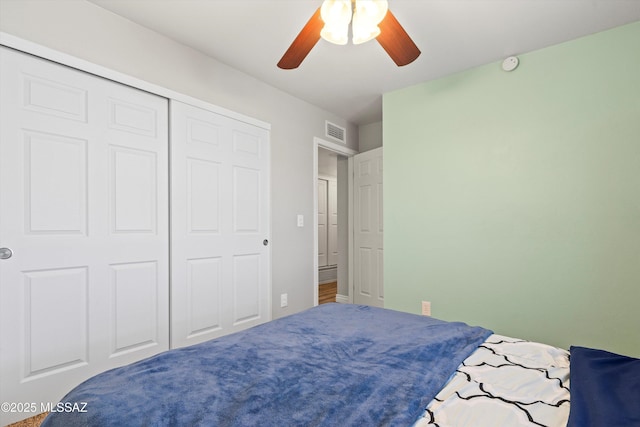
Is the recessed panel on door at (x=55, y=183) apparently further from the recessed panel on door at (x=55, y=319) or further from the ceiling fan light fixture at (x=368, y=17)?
the ceiling fan light fixture at (x=368, y=17)

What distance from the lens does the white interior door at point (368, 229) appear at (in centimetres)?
400

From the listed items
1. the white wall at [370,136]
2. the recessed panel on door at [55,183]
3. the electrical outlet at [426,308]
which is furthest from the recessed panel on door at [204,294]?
the white wall at [370,136]

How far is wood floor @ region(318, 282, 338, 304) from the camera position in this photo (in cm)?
465

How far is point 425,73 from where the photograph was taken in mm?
2947

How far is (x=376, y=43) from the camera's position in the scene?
2.45 m

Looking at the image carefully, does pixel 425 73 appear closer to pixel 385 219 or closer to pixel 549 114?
pixel 549 114

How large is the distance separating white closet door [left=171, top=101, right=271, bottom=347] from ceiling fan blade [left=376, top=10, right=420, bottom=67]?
1.57 metres

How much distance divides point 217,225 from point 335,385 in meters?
2.01

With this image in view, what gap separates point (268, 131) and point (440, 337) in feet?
7.95

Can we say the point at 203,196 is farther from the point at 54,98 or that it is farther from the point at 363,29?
the point at 363,29

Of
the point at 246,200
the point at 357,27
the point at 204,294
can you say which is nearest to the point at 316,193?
the point at 246,200

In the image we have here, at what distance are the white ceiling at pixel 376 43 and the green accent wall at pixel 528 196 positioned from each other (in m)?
0.20

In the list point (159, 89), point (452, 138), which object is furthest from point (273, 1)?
point (452, 138)

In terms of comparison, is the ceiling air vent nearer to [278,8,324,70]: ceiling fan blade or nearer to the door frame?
the door frame
